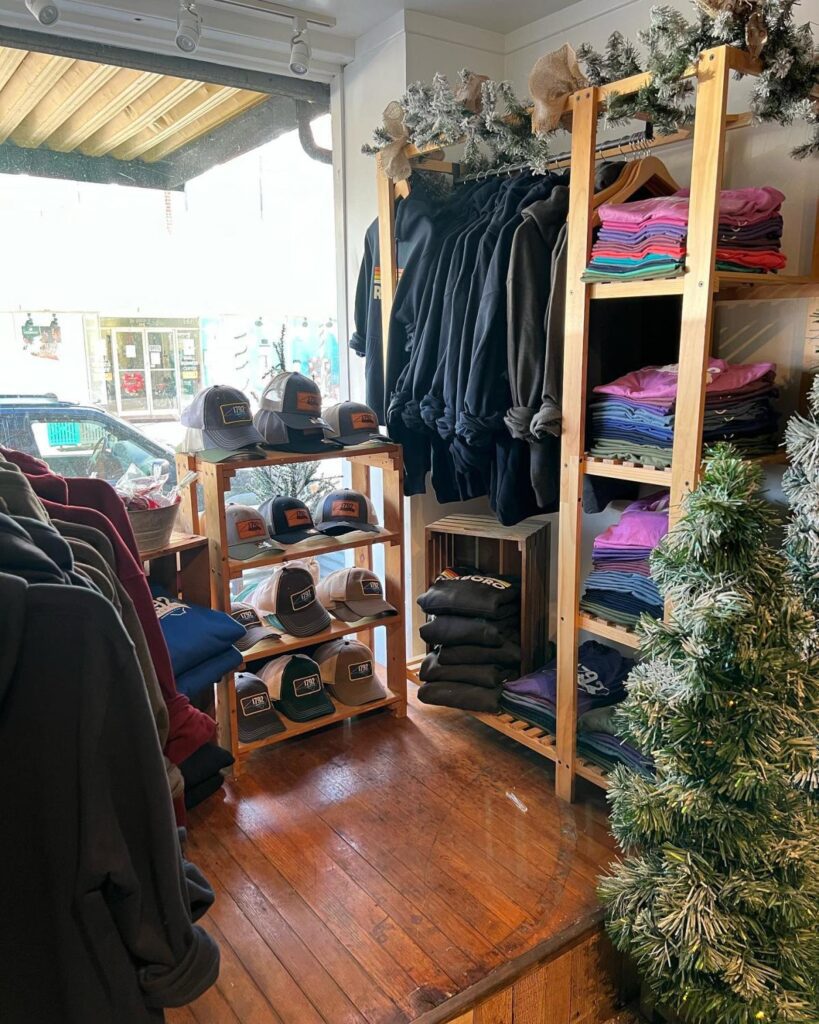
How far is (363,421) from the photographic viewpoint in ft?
8.96

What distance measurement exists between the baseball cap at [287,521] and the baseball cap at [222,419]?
286 mm

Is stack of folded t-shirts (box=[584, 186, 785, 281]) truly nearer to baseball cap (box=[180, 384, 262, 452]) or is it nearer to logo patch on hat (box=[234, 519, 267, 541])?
baseball cap (box=[180, 384, 262, 452])

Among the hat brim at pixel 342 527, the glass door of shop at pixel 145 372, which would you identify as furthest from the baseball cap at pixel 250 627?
the glass door of shop at pixel 145 372

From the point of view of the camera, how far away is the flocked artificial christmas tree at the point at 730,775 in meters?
1.52

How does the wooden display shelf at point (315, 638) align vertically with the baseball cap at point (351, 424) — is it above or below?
below

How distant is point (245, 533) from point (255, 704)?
21.9 inches

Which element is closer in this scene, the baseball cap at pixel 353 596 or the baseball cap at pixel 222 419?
the baseball cap at pixel 222 419

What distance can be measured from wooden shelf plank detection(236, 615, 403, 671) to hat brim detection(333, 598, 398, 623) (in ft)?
0.07

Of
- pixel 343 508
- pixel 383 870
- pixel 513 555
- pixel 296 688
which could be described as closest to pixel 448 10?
pixel 343 508

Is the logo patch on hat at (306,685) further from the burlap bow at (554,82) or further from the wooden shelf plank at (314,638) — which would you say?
the burlap bow at (554,82)

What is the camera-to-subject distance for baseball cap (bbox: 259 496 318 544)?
261cm

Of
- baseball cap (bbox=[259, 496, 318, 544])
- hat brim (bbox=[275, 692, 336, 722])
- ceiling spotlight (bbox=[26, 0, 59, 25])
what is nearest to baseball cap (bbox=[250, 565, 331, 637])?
baseball cap (bbox=[259, 496, 318, 544])

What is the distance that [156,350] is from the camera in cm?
296

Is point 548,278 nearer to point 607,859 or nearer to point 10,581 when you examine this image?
point 607,859
